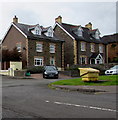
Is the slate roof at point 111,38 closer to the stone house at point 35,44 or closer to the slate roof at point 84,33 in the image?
the slate roof at point 84,33

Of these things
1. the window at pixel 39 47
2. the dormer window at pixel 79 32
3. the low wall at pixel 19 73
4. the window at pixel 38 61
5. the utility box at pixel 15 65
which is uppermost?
the dormer window at pixel 79 32

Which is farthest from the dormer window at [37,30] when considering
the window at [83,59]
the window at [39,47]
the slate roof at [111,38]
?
the slate roof at [111,38]

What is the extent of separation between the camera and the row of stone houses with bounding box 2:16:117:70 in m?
34.6

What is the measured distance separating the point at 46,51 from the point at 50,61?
2.13m

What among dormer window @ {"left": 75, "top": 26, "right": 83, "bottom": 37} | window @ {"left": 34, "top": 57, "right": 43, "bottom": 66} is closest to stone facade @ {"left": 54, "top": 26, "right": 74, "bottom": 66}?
dormer window @ {"left": 75, "top": 26, "right": 83, "bottom": 37}

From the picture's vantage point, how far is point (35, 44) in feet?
114

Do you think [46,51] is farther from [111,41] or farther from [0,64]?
[111,41]

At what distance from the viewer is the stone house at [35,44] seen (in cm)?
3403

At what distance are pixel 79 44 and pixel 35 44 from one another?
10.4m

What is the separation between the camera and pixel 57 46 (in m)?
38.4

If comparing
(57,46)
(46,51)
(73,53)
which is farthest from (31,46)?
(73,53)

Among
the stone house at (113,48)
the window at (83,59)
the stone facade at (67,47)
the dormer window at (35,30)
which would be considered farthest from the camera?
the stone house at (113,48)

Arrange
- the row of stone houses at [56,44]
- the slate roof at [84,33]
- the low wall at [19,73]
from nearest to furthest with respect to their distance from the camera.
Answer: the low wall at [19,73], the row of stone houses at [56,44], the slate roof at [84,33]

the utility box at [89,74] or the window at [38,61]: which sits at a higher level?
the window at [38,61]
